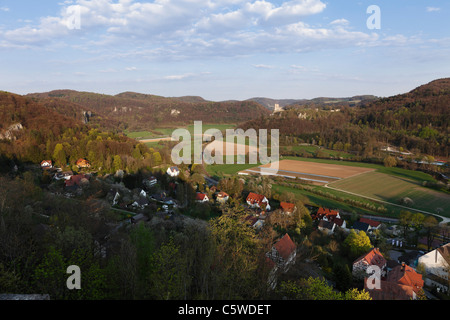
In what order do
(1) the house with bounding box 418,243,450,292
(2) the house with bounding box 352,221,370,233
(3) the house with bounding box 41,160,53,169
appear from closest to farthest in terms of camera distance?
(1) the house with bounding box 418,243,450,292, (2) the house with bounding box 352,221,370,233, (3) the house with bounding box 41,160,53,169

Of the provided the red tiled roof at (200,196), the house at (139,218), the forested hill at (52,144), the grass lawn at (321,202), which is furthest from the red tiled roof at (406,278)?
the forested hill at (52,144)

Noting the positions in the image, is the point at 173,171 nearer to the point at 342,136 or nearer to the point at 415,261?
the point at 415,261

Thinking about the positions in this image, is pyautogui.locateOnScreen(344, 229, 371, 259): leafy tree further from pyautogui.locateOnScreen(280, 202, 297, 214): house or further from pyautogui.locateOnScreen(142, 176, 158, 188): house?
pyautogui.locateOnScreen(142, 176, 158, 188): house

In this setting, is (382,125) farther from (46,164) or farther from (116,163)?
(46,164)

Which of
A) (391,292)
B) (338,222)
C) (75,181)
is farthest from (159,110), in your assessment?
(391,292)

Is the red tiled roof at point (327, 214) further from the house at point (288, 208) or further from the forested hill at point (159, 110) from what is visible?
the forested hill at point (159, 110)

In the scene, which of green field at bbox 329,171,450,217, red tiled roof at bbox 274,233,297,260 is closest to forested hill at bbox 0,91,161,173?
red tiled roof at bbox 274,233,297,260
